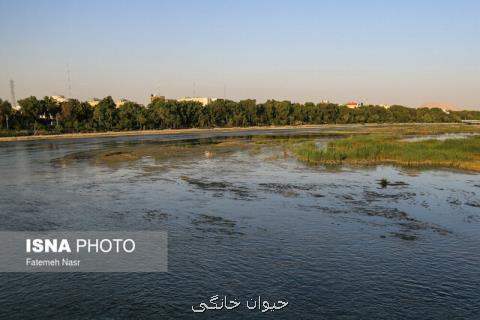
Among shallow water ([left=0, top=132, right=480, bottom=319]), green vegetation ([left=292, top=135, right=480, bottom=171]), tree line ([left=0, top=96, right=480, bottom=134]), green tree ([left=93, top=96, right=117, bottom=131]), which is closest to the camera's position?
shallow water ([left=0, top=132, right=480, bottom=319])

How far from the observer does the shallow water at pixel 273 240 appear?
12.7 m

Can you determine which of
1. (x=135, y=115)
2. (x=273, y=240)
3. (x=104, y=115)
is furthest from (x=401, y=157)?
(x=135, y=115)

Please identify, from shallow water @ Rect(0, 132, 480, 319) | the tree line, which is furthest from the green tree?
shallow water @ Rect(0, 132, 480, 319)

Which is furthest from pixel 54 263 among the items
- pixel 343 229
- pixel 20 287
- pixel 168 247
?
pixel 343 229

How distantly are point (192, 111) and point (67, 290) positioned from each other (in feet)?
459

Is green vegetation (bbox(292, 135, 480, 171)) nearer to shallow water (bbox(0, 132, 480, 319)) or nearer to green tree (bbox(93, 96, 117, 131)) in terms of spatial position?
shallow water (bbox(0, 132, 480, 319))

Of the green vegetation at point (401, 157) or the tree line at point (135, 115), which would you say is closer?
the green vegetation at point (401, 157)

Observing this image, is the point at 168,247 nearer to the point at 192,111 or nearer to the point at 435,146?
the point at 435,146

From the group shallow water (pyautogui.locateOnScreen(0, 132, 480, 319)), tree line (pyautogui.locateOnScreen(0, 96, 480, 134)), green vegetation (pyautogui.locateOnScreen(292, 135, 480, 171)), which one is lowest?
shallow water (pyautogui.locateOnScreen(0, 132, 480, 319))

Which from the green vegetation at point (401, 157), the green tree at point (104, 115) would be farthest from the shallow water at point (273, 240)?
the green tree at point (104, 115)

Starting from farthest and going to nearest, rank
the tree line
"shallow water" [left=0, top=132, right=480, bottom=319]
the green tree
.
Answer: the green tree, the tree line, "shallow water" [left=0, top=132, right=480, bottom=319]

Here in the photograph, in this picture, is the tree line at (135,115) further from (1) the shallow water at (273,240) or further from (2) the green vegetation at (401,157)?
(2) the green vegetation at (401,157)

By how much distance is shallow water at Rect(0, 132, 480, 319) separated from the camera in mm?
12680

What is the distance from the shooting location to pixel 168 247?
57.9ft
